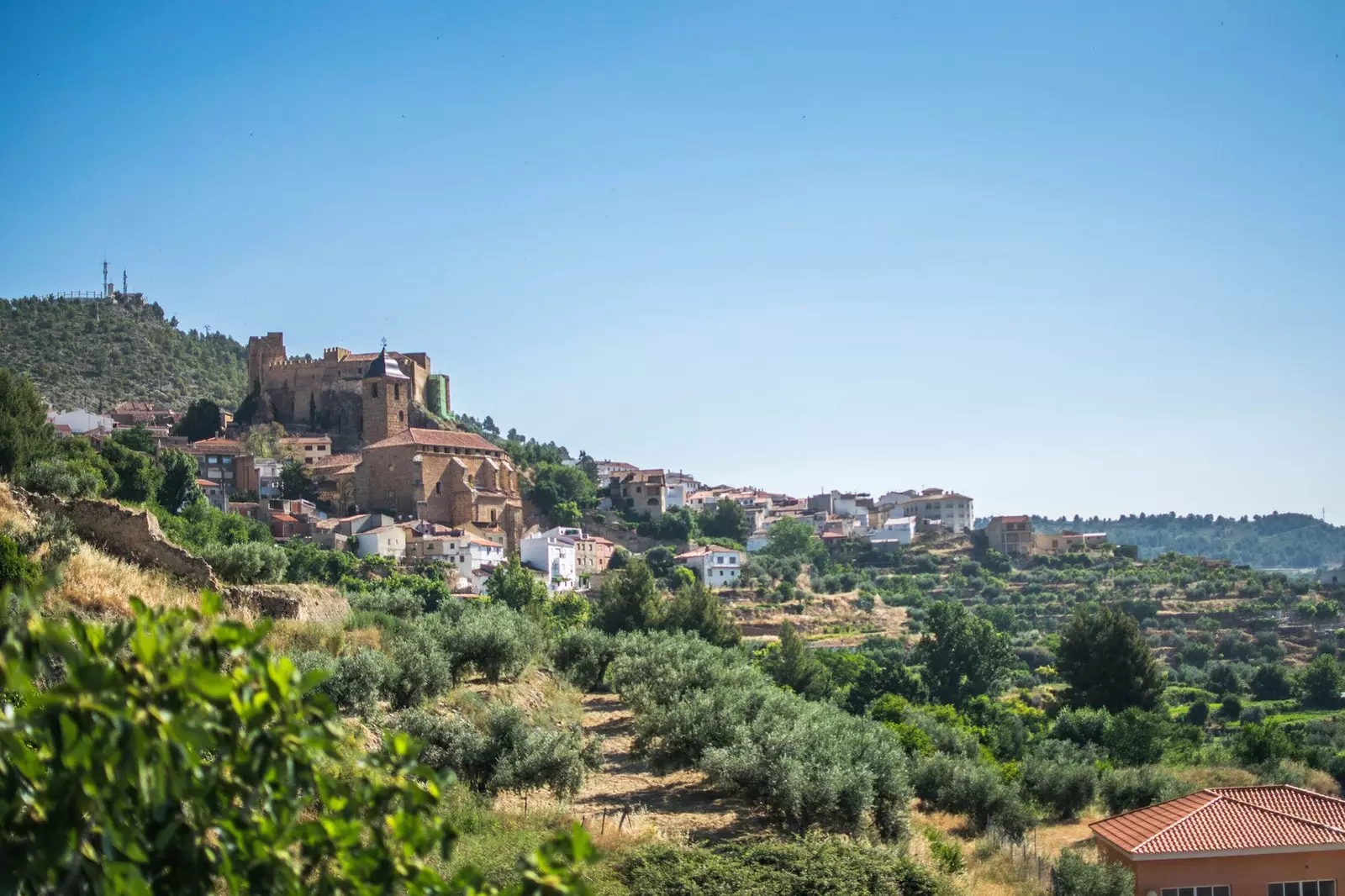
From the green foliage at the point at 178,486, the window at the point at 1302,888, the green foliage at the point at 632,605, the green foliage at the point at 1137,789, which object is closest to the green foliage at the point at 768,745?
the window at the point at 1302,888

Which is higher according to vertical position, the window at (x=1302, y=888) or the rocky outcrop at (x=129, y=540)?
the rocky outcrop at (x=129, y=540)

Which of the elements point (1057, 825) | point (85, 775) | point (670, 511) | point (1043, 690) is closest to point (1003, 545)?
point (670, 511)

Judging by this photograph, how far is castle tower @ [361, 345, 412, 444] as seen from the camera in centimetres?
6719

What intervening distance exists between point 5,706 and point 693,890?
7562 millimetres

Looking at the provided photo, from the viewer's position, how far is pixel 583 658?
22.7 meters

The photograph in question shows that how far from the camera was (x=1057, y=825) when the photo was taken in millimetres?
20562

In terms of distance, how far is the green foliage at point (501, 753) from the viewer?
40.1 feet

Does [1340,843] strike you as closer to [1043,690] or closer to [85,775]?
[85,775]

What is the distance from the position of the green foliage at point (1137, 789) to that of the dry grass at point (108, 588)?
1718 centimetres

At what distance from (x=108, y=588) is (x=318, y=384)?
199 feet

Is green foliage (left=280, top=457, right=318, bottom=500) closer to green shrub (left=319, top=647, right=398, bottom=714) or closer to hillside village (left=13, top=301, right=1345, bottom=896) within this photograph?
hillside village (left=13, top=301, right=1345, bottom=896)

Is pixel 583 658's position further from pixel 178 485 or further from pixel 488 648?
pixel 178 485

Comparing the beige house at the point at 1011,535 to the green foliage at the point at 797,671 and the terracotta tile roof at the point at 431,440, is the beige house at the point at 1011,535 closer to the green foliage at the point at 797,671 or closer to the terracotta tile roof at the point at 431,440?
the terracotta tile roof at the point at 431,440

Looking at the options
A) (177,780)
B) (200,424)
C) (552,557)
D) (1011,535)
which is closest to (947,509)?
(1011,535)
